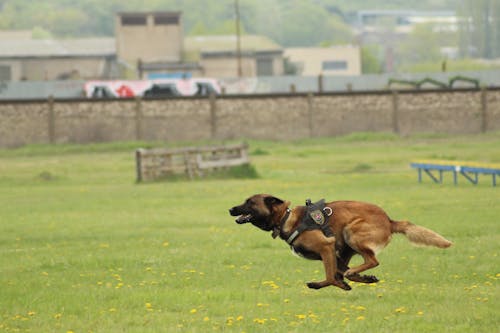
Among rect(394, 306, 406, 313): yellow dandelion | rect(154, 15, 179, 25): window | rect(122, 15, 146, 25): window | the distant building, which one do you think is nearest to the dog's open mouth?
rect(394, 306, 406, 313): yellow dandelion

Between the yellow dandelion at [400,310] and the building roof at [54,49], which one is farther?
the building roof at [54,49]

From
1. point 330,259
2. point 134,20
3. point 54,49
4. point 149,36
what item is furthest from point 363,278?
point 134,20

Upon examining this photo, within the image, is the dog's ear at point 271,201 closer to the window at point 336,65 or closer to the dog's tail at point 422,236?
the dog's tail at point 422,236

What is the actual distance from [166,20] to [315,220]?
339 feet

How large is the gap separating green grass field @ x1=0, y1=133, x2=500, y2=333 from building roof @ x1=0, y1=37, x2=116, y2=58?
237 feet

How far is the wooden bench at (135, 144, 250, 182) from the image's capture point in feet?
117

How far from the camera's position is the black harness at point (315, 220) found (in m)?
12.8

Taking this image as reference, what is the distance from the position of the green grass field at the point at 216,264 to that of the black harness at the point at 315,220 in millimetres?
888

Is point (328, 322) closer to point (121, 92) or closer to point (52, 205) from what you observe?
point (52, 205)

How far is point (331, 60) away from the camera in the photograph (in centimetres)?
15525

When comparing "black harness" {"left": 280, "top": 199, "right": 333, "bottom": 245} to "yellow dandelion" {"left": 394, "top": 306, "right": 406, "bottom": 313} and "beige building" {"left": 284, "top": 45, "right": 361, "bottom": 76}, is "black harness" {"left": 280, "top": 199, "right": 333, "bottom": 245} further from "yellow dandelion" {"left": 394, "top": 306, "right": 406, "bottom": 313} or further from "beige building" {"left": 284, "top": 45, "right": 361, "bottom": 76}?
"beige building" {"left": 284, "top": 45, "right": 361, "bottom": 76}

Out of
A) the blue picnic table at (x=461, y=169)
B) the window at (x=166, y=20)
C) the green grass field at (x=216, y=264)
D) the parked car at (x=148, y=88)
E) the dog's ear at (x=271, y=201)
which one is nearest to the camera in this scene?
the green grass field at (x=216, y=264)

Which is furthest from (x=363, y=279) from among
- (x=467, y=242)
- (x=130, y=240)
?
(x=130, y=240)

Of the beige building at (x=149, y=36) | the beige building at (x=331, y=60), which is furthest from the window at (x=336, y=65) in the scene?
the beige building at (x=149, y=36)
